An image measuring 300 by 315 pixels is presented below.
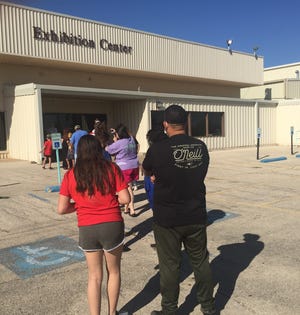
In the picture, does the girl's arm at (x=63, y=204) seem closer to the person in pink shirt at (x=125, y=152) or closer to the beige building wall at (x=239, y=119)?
the person in pink shirt at (x=125, y=152)

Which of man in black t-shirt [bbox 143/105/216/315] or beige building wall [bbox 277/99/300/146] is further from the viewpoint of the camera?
beige building wall [bbox 277/99/300/146]

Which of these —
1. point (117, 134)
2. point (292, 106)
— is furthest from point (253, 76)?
point (117, 134)

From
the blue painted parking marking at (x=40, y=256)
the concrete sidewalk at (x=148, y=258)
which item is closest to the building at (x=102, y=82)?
the concrete sidewalk at (x=148, y=258)

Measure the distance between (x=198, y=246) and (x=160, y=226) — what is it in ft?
1.24

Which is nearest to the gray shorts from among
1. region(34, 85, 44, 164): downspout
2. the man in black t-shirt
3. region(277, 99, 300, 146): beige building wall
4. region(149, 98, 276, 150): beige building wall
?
the man in black t-shirt

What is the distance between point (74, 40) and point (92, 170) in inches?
749

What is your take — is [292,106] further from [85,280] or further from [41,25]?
[85,280]

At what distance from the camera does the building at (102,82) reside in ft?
59.0

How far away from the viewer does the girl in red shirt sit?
310cm

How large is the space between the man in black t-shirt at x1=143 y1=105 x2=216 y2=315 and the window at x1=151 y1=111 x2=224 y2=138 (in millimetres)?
18848

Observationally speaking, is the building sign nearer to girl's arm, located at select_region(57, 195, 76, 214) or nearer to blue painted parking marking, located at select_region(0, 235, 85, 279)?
blue painted parking marking, located at select_region(0, 235, 85, 279)

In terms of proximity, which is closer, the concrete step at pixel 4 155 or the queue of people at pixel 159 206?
the queue of people at pixel 159 206

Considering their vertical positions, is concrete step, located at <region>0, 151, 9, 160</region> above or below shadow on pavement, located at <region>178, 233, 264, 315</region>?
above

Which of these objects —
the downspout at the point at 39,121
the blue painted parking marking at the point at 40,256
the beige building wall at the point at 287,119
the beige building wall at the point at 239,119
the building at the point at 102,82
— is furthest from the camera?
the beige building wall at the point at 287,119
